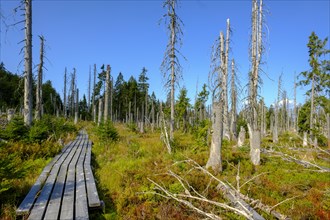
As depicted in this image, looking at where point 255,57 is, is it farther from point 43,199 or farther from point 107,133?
point 43,199

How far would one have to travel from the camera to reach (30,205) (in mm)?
4859

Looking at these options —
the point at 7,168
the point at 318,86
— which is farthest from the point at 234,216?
the point at 318,86

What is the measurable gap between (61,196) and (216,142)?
6049 mm

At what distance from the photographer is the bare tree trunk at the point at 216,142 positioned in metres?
9.16

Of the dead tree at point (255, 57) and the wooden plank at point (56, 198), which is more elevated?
the dead tree at point (255, 57)

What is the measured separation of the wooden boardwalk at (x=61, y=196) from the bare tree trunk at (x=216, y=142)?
468 cm

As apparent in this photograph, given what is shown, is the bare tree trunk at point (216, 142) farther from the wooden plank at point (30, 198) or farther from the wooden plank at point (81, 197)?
the wooden plank at point (30, 198)

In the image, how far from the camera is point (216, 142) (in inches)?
370

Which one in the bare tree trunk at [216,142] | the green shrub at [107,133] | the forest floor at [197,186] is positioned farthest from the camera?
the green shrub at [107,133]

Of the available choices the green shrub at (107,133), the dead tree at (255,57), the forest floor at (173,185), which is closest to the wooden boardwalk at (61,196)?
the forest floor at (173,185)

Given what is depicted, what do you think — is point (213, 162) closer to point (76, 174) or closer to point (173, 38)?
point (76, 174)

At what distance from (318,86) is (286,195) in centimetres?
2300

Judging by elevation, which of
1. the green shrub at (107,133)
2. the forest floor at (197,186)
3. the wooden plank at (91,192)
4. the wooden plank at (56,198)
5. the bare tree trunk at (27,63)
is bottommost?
the forest floor at (197,186)

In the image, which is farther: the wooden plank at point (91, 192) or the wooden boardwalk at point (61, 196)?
the wooden plank at point (91, 192)
